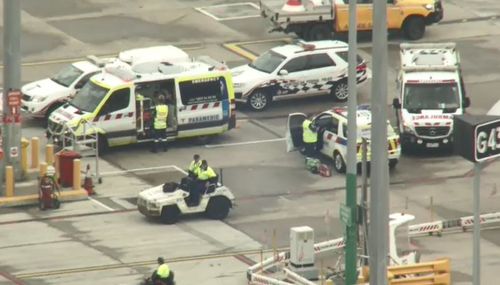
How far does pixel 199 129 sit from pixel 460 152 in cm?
2192

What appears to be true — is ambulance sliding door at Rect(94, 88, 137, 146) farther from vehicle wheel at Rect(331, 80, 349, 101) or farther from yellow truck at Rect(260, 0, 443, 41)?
yellow truck at Rect(260, 0, 443, 41)

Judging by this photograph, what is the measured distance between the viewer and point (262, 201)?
45000 mm

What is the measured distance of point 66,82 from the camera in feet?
168

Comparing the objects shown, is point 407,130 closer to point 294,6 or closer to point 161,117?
point 161,117

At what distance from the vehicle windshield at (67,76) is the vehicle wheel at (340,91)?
23.6 feet

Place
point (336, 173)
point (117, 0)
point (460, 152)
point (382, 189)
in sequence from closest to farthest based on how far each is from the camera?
point (382, 189), point (460, 152), point (336, 173), point (117, 0)

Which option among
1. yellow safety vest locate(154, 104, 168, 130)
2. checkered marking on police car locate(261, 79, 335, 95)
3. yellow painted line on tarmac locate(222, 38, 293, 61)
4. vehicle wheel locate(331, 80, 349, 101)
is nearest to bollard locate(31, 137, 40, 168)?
yellow safety vest locate(154, 104, 168, 130)

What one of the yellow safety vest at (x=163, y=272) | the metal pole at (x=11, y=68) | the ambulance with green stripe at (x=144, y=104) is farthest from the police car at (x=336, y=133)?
the yellow safety vest at (x=163, y=272)

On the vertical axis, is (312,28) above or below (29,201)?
above

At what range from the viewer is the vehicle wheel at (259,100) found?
5262 cm

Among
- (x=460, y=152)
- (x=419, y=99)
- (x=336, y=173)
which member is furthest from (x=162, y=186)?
(x=460, y=152)

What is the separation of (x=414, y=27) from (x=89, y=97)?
1465 cm

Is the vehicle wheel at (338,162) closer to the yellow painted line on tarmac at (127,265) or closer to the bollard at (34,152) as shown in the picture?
the yellow painted line on tarmac at (127,265)

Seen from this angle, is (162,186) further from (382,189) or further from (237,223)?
(382,189)
